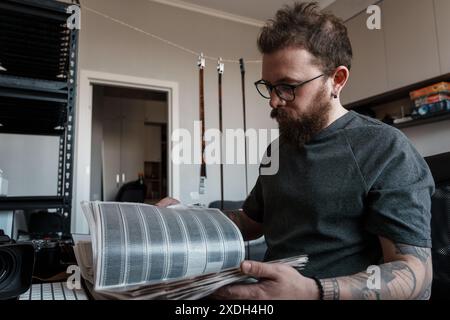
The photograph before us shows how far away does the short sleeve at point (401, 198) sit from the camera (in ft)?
1.62

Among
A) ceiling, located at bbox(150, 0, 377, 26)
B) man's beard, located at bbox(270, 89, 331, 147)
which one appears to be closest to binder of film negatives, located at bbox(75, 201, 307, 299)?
man's beard, located at bbox(270, 89, 331, 147)

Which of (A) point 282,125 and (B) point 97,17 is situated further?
(B) point 97,17

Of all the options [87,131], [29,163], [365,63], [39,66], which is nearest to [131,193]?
[87,131]

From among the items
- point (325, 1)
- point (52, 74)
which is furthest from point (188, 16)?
point (52, 74)

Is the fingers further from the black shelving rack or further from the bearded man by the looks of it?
the black shelving rack

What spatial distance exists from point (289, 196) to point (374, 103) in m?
2.05

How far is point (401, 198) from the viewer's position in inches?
20.2

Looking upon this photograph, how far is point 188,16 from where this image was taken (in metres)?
2.73

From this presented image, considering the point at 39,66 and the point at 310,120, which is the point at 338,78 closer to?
the point at 310,120

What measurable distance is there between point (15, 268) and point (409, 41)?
2387 mm

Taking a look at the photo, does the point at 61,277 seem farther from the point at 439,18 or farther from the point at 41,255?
the point at 439,18

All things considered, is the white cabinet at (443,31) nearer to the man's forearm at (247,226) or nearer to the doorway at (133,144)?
Result: the man's forearm at (247,226)

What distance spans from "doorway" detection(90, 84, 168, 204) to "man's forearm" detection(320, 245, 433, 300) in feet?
11.9

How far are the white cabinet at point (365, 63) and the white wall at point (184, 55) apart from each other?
808mm
